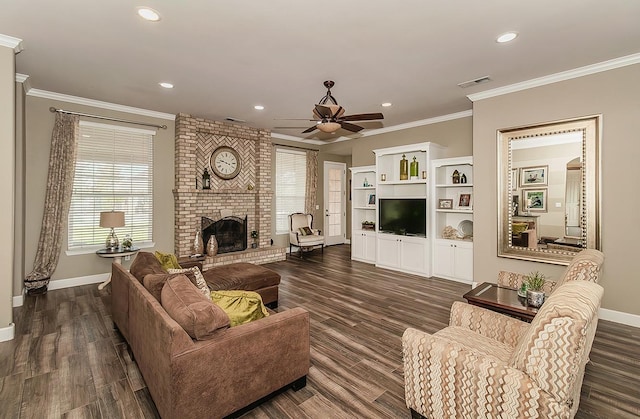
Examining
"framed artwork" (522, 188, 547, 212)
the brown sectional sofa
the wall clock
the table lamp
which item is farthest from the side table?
"framed artwork" (522, 188, 547, 212)

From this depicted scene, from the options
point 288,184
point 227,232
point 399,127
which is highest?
point 399,127

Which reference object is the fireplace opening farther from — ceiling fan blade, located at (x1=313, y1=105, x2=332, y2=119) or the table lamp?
ceiling fan blade, located at (x1=313, y1=105, x2=332, y2=119)

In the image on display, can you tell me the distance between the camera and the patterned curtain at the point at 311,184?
8203 millimetres

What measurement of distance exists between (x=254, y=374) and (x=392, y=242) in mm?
4522

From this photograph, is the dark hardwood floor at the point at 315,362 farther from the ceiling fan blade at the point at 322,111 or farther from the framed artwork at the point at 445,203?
the ceiling fan blade at the point at 322,111

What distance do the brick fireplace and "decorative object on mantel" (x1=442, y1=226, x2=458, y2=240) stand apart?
351cm

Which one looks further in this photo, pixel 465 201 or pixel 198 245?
pixel 198 245

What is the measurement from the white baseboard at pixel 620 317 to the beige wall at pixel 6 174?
640cm

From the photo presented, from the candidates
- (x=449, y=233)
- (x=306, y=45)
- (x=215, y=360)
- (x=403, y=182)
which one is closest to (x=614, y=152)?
(x=449, y=233)

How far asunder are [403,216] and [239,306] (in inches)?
173

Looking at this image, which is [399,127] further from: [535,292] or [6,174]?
[6,174]

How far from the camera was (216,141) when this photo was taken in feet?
21.0

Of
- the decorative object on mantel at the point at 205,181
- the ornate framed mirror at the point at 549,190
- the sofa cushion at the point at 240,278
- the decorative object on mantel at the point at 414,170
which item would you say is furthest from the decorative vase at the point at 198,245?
the ornate framed mirror at the point at 549,190

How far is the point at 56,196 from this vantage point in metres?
4.62
